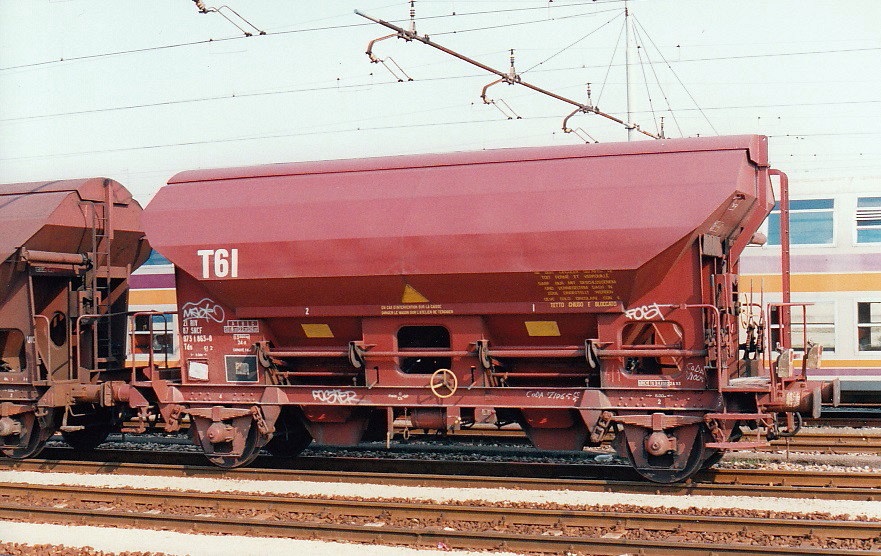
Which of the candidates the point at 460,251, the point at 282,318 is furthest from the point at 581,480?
the point at 282,318

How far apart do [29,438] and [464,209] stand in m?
7.79

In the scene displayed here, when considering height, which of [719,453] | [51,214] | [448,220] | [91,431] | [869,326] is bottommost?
[91,431]

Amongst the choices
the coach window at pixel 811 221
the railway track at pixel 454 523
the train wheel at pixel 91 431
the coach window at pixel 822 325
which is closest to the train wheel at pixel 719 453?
the railway track at pixel 454 523

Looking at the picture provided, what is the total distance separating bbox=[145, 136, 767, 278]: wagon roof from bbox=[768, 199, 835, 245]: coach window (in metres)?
6.35

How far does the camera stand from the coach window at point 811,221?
17.0 meters

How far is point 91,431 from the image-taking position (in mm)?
15359

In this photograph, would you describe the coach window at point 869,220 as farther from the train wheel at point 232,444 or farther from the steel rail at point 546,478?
the train wheel at point 232,444

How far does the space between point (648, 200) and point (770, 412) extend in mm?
2822

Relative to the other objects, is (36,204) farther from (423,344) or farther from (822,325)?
(822,325)

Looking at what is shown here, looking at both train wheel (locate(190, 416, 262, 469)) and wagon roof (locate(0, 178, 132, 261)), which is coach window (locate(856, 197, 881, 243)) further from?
wagon roof (locate(0, 178, 132, 261))

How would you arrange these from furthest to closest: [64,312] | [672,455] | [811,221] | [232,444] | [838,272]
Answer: [811,221] < [838,272] < [64,312] < [232,444] < [672,455]

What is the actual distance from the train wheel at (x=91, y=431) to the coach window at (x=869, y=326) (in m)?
12.7

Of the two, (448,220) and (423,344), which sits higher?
(448,220)

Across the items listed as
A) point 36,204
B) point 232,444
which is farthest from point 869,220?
point 36,204
